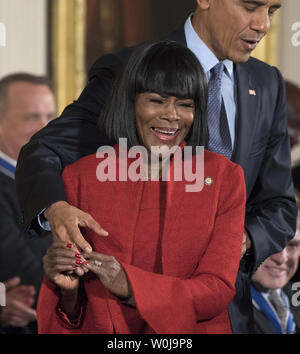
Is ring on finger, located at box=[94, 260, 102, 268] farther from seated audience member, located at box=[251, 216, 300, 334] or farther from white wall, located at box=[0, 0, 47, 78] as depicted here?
white wall, located at box=[0, 0, 47, 78]

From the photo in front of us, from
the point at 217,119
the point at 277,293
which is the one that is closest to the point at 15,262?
the point at 277,293

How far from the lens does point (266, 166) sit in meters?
1.60

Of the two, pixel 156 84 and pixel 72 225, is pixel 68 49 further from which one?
pixel 72 225

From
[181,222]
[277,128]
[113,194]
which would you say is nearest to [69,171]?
[113,194]

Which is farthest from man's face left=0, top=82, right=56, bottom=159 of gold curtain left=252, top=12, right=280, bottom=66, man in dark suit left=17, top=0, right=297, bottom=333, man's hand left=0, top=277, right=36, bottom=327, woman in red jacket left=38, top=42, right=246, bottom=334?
woman in red jacket left=38, top=42, right=246, bottom=334

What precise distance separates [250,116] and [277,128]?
8 cm

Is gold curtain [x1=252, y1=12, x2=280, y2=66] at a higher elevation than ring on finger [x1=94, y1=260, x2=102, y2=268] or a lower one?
higher

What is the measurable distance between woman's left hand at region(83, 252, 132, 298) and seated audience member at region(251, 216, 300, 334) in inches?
38.0

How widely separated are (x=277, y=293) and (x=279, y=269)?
10 cm

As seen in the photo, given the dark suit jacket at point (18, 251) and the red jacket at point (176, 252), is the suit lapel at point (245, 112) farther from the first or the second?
the dark suit jacket at point (18, 251)

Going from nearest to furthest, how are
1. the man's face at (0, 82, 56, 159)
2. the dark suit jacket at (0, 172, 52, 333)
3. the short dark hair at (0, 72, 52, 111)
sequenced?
the dark suit jacket at (0, 172, 52, 333)
the man's face at (0, 82, 56, 159)
the short dark hair at (0, 72, 52, 111)

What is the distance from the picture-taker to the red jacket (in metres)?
1.29

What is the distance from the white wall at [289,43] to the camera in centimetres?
292
